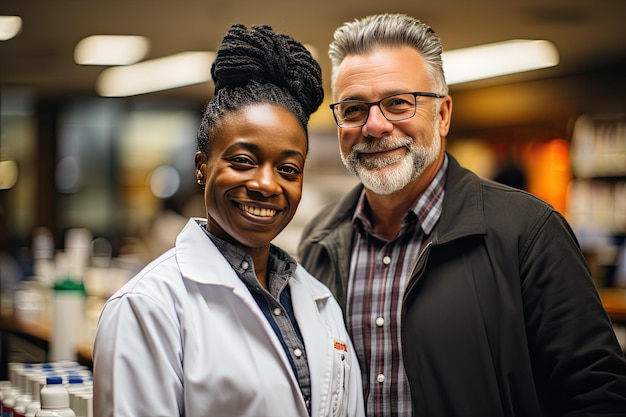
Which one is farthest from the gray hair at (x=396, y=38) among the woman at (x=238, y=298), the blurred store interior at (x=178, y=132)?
the blurred store interior at (x=178, y=132)

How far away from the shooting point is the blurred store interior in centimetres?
563

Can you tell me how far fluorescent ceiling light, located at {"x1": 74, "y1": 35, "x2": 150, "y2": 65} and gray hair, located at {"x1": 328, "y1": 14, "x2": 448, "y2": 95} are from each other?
4.70 m

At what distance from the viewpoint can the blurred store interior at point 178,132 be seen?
5633 millimetres

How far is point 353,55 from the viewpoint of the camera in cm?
221

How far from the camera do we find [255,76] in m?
1.75

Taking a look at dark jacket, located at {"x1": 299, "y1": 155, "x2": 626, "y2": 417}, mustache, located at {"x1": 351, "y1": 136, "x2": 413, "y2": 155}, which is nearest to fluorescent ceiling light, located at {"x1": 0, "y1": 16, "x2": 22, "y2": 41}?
mustache, located at {"x1": 351, "y1": 136, "x2": 413, "y2": 155}

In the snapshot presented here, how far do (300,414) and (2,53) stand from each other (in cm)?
620

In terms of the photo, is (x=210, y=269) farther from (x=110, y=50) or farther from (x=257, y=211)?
(x=110, y=50)

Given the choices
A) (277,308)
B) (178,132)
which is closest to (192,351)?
(277,308)

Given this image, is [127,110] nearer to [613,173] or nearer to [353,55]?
[613,173]

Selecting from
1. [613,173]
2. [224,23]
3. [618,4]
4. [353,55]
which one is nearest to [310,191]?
[224,23]

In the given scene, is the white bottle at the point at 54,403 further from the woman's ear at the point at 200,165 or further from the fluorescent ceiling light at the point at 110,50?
the fluorescent ceiling light at the point at 110,50

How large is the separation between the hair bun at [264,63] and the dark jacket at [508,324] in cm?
57

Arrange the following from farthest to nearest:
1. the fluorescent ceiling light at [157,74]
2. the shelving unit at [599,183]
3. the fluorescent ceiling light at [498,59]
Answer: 1. the fluorescent ceiling light at [157,74]
2. the shelving unit at [599,183]
3. the fluorescent ceiling light at [498,59]
